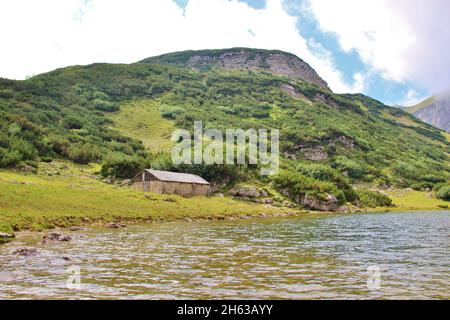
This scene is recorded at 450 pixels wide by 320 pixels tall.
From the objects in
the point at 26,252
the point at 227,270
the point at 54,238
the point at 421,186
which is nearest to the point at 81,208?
the point at 54,238

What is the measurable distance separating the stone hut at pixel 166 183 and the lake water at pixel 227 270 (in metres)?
55.5

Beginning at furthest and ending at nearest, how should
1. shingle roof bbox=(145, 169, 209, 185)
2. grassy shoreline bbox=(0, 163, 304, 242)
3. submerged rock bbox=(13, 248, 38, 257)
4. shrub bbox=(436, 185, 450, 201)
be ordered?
shrub bbox=(436, 185, 450, 201) < shingle roof bbox=(145, 169, 209, 185) < grassy shoreline bbox=(0, 163, 304, 242) < submerged rock bbox=(13, 248, 38, 257)

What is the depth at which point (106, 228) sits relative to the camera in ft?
151

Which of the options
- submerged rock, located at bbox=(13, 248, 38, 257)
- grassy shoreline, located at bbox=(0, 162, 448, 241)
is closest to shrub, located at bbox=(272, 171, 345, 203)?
grassy shoreline, located at bbox=(0, 162, 448, 241)

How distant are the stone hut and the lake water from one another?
55.5 meters

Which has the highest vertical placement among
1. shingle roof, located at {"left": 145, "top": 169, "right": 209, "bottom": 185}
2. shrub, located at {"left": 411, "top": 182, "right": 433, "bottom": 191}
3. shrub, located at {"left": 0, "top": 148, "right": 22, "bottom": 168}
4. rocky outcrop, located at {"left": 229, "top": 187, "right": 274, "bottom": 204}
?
shrub, located at {"left": 0, "top": 148, "right": 22, "bottom": 168}

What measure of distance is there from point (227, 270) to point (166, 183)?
2789 inches

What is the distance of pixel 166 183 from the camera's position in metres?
90.6

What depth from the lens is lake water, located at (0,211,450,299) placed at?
16.0 metres

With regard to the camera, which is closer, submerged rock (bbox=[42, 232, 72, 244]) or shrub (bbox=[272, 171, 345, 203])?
submerged rock (bbox=[42, 232, 72, 244])

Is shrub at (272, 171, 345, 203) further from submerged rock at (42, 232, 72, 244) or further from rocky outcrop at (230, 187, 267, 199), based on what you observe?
submerged rock at (42, 232, 72, 244)

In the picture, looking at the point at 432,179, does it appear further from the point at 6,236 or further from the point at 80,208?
the point at 6,236

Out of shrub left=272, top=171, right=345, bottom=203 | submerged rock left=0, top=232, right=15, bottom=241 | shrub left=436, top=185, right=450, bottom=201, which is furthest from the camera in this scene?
shrub left=436, top=185, right=450, bottom=201
